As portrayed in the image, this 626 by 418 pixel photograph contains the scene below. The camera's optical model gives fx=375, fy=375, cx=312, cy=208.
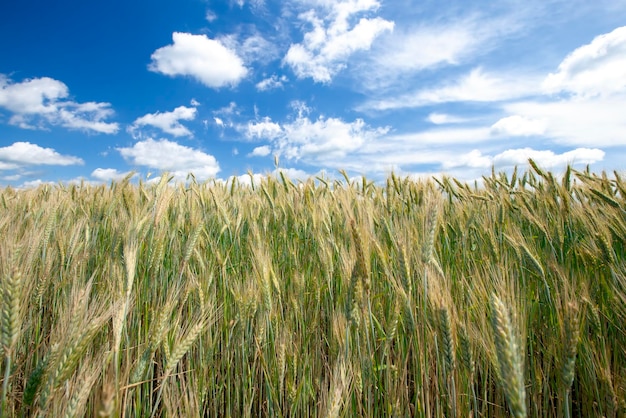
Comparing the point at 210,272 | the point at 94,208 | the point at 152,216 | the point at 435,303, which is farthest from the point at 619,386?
the point at 94,208

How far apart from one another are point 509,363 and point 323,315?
3.84 feet

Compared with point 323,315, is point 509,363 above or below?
above

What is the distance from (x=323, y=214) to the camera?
7.35 feet

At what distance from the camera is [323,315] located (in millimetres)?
1891

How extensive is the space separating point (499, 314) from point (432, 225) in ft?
1.99

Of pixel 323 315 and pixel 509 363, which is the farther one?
pixel 323 315

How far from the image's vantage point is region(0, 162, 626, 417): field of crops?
1027 mm

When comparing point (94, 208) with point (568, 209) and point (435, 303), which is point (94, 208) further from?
point (568, 209)

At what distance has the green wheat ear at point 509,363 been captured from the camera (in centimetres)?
75

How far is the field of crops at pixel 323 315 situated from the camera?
1.03 meters

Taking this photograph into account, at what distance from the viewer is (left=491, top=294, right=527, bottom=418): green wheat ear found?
0.75m

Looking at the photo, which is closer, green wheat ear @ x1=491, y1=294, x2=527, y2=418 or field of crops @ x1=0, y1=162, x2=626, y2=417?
green wheat ear @ x1=491, y1=294, x2=527, y2=418

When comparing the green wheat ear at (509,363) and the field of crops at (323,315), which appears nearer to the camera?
the green wheat ear at (509,363)

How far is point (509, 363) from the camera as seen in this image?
797 mm
